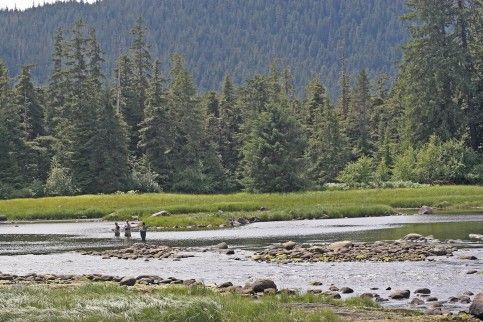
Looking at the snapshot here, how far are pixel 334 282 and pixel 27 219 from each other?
5625 centimetres

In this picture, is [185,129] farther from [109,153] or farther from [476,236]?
[476,236]

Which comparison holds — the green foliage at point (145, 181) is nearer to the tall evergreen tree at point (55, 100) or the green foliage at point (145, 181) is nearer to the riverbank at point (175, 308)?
the tall evergreen tree at point (55, 100)

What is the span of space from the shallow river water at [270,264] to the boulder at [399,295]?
0.68 meters

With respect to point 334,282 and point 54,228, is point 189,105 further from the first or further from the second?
point 334,282

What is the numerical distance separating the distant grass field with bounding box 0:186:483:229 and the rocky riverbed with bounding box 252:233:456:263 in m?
25.0

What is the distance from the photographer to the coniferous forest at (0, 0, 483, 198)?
93625mm

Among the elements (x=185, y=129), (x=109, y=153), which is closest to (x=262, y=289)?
(x=109, y=153)

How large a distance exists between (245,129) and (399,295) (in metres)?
89.0

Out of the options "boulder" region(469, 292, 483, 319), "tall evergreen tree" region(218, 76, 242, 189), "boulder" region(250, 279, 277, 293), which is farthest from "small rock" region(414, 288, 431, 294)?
"tall evergreen tree" region(218, 76, 242, 189)

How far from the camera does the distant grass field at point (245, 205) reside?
70.8 m

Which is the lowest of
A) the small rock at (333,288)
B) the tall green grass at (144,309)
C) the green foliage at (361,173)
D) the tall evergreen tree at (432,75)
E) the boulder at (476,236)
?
the small rock at (333,288)

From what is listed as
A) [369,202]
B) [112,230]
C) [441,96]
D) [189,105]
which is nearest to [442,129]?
[441,96]

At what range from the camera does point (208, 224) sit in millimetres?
66000

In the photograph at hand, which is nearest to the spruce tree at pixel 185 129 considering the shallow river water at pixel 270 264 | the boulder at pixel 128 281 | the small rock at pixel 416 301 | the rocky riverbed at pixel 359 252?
the shallow river water at pixel 270 264
